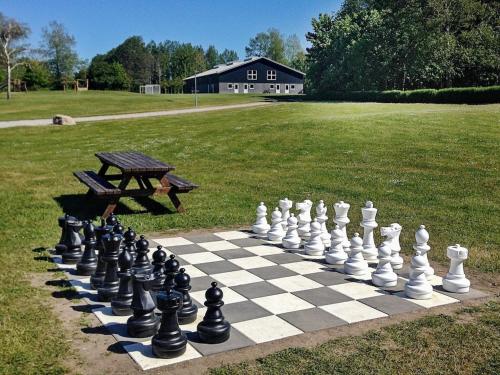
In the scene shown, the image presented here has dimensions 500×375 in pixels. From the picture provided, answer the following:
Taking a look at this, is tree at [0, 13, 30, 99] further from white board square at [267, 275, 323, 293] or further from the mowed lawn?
white board square at [267, 275, 323, 293]

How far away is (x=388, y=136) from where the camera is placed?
52.9 feet

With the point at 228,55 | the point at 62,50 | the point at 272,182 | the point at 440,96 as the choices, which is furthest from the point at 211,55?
the point at 272,182

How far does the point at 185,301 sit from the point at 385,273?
230 cm

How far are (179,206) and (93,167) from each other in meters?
6.15

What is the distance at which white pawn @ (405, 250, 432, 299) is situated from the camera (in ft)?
17.2

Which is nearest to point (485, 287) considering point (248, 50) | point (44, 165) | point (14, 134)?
point (44, 165)

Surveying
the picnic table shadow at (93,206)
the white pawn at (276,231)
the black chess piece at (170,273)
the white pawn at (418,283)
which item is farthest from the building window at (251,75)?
the black chess piece at (170,273)

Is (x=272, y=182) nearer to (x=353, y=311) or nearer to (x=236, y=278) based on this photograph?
(x=236, y=278)

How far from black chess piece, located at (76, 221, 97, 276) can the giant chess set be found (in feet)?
0.04

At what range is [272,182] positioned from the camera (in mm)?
11734

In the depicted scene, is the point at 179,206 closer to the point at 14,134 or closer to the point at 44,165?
the point at 44,165

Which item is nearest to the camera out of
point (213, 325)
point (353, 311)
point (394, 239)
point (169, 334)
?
point (169, 334)

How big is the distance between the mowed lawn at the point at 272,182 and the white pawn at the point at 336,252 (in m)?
1.15

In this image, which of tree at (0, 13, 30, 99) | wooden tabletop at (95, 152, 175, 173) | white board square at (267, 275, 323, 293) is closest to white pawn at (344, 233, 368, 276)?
white board square at (267, 275, 323, 293)
